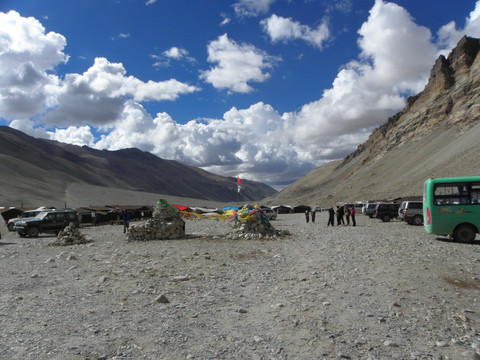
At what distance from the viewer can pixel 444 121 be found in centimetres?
10425

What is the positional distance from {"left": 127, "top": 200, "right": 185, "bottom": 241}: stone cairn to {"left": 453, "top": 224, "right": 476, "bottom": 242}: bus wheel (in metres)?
15.3

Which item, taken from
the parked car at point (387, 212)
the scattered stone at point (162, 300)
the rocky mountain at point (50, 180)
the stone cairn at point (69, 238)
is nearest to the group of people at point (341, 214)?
the parked car at point (387, 212)

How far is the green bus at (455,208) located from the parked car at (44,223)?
927 inches

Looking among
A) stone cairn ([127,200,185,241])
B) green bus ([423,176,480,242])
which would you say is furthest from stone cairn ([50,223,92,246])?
green bus ([423,176,480,242])

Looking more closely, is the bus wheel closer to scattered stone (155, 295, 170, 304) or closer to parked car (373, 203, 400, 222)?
scattered stone (155, 295, 170, 304)

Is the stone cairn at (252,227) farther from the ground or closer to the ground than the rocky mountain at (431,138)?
closer to the ground

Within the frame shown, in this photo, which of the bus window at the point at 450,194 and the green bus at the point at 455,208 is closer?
the green bus at the point at 455,208

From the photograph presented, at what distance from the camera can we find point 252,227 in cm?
2227

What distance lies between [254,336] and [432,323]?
3.01 metres

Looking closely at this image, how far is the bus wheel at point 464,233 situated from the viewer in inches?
617

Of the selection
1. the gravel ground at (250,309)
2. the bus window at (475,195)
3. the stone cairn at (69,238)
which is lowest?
the gravel ground at (250,309)

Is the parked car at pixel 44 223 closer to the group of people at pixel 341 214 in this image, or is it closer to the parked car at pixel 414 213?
the group of people at pixel 341 214

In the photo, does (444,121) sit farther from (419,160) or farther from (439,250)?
(439,250)

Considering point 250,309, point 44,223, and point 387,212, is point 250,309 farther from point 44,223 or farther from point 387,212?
point 387,212
